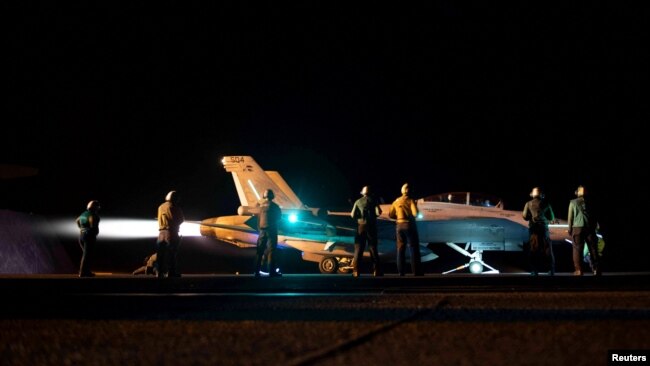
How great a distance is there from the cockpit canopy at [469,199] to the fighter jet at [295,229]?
1724mm

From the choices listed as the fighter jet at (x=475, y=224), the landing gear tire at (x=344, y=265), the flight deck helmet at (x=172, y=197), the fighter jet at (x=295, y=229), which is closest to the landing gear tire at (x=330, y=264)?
the fighter jet at (x=295, y=229)

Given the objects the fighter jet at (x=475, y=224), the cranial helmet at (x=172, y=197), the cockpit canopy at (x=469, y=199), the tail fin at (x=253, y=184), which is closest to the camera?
the cranial helmet at (x=172, y=197)

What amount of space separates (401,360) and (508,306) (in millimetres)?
3625

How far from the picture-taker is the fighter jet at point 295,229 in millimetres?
25250

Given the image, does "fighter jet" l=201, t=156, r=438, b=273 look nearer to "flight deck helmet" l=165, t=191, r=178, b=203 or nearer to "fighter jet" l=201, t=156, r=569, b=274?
"fighter jet" l=201, t=156, r=569, b=274

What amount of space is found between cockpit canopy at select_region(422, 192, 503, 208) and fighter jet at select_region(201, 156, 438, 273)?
5.66 ft

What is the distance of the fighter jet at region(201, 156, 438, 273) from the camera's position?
2525 centimetres

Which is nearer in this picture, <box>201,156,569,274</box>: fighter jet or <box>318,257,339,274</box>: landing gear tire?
<box>201,156,569,274</box>: fighter jet

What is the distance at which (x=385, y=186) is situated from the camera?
47.8 metres

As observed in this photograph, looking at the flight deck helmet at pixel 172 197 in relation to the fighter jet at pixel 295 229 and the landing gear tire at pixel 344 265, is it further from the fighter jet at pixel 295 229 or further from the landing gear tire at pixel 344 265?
the landing gear tire at pixel 344 265

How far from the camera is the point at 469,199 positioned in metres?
25.1

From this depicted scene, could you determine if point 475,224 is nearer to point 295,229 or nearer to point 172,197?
point 295,229

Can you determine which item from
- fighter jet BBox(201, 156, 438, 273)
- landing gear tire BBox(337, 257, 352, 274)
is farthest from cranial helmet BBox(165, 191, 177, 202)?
landing gear tire BBox(337, 257, 352, 274)

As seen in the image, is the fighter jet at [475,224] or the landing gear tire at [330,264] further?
the landing gear tire at [330,264]
